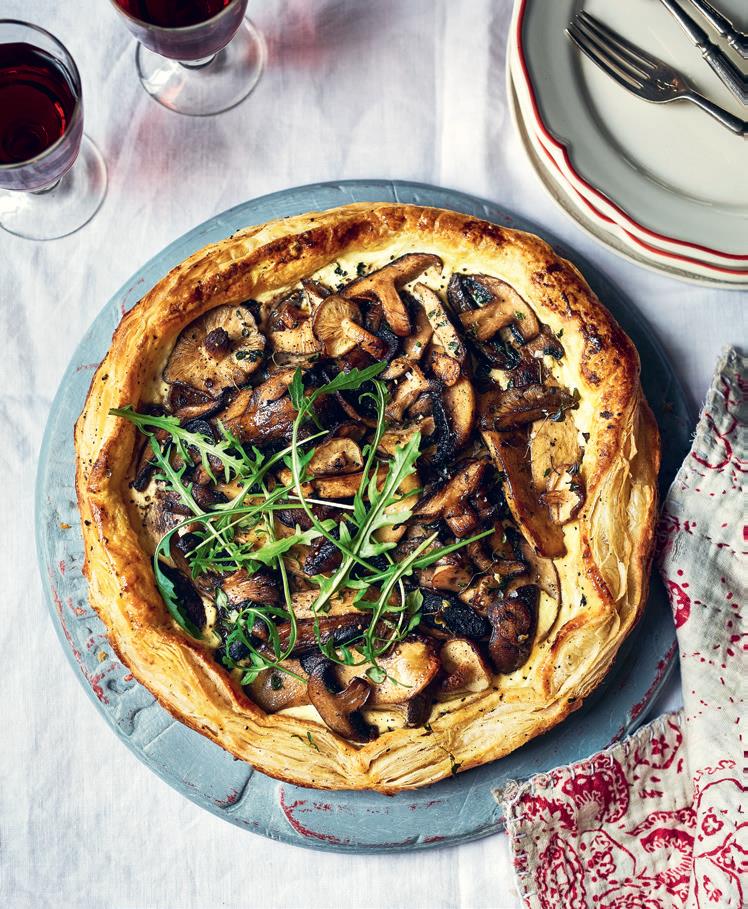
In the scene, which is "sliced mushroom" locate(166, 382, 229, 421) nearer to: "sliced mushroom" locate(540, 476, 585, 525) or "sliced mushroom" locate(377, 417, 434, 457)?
"sliced mushroom" locate(377, 417, 434, 457)

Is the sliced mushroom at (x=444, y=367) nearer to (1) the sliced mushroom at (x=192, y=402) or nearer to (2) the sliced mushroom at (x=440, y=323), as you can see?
(2) the sliced mushroom at (x=440, y=323)

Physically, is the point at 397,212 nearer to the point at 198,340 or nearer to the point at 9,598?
the point at 198,340

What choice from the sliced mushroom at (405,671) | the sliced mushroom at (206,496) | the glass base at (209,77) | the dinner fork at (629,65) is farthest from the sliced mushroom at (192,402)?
the dinner fork at (629,65)

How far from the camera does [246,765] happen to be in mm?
3461

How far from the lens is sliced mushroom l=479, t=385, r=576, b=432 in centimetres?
318

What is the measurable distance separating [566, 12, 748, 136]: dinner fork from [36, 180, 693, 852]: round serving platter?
1.92 feet

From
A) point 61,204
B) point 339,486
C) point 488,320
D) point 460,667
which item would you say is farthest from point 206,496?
point 61,204

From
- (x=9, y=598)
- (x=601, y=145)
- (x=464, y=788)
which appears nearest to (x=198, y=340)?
(x=9, y=598)

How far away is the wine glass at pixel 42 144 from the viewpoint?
3465mm

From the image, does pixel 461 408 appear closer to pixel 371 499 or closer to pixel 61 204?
pixel 371 499

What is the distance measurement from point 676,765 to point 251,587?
1.58 metres

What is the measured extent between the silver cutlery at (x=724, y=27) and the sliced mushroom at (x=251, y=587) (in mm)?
2415

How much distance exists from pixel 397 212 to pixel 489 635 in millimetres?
1416

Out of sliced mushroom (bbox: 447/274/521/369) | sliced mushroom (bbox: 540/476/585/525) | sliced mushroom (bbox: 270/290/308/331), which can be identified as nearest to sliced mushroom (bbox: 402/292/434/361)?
sliced mushroom (bbox: 447/274/521/369)
